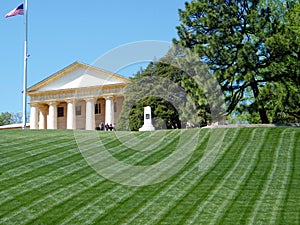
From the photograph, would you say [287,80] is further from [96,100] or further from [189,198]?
[96,100]

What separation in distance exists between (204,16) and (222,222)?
72.5ft

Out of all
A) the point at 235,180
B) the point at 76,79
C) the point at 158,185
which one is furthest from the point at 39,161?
the point at 76,79

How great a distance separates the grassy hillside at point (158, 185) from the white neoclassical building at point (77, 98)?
40448 mm

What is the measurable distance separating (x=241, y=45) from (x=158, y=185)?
17281mm

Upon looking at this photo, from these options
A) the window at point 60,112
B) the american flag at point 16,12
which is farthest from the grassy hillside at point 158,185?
the window at point 60,112

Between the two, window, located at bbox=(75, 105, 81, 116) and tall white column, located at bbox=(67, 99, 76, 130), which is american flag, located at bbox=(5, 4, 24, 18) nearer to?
tall white column, located at bbox=(67, 99, 76, 130)

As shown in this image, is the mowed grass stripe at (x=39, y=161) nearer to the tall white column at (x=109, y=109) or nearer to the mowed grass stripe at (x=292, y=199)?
the mowed grass stripe at (x=292, y=199)

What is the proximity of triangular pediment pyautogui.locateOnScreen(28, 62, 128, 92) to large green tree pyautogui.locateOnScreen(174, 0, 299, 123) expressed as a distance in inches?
1182

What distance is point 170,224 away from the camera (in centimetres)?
1123

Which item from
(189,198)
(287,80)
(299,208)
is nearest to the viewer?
(299,208)

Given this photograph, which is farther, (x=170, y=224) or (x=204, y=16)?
(x=204, y=16)

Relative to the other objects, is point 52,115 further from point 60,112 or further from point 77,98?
point 77,98

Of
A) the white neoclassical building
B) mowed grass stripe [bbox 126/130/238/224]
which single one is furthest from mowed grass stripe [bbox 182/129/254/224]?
the white neoclassical building

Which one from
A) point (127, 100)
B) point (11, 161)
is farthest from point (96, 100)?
point (11, 161)
